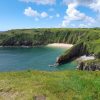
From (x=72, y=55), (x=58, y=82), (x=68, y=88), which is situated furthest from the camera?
(x=72, y=55)

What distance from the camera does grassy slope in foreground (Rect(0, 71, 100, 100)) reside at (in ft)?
79.5

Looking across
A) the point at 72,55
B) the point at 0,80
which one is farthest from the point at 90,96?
the point at 72,55

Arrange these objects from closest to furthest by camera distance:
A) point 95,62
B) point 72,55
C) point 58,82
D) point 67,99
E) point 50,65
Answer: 1. point 67,99
2. point 58,82
3. point 95,62
4. point 50,65
5. point 72,55

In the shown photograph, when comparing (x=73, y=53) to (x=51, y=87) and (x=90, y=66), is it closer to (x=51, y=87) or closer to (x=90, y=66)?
(x=90, y=66)

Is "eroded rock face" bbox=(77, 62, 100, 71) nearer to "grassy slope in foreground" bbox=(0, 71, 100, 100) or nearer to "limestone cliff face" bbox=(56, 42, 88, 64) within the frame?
"limestone cliff face" bbox=(56, 42, 88, 64)

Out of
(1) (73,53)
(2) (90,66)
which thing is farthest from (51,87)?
(1) (73,53)

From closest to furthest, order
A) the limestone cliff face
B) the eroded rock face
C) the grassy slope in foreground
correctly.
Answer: the grassy slope in foreground
the eroded rock face
the limestone cliff face

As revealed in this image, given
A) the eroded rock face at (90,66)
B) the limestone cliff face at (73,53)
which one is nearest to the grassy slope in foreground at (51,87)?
the eroded rock face at (90,66)

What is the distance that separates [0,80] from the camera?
2884 cm

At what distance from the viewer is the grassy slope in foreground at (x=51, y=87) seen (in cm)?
2423

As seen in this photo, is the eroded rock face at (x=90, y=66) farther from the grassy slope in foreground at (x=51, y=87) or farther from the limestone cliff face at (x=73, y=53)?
the grassy slope in foreground at (x=51, y=87)

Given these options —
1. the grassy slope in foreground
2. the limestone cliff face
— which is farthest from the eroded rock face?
the grassy slope in foreground

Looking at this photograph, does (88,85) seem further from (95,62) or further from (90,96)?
(95,62)

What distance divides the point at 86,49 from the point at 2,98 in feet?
477
